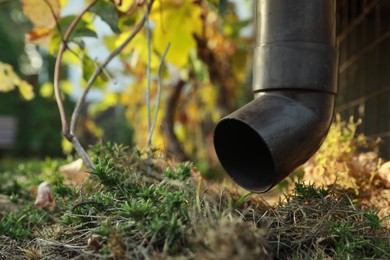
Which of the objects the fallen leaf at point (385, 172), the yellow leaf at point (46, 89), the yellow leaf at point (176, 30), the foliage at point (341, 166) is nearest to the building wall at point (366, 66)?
the yellow leaf at point (176, 30)

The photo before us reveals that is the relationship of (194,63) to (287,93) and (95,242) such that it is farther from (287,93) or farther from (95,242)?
(95,242)

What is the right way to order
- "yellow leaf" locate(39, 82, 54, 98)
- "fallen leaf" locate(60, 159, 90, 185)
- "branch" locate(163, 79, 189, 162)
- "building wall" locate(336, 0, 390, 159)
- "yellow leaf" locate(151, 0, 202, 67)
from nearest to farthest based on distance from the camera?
1. "fallen leaf" locate(60, 159, 90, 185)
2. "yellow leaf" locate(151, 0, 202, 67)
3. "branch" locate(163, 79, 189, 162)
4. "building wall" locate(336, 0, 390, 159)
5. "yellow leaf" locate(39, 82, 54, 98)

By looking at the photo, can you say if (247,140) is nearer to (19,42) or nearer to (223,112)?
(223,112)

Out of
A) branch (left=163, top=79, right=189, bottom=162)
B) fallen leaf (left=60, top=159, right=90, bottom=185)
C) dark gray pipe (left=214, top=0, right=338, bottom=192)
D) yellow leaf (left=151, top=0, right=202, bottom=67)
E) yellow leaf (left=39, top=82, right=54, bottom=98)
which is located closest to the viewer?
dark gray pipe (left=214, top=0, right=338, bottom=192)

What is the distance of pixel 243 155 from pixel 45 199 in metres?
0.67

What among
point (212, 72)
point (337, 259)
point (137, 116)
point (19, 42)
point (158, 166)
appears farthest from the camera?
point (19, 42)

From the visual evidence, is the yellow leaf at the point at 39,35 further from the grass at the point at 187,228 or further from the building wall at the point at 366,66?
the building wall at the point at 366,66

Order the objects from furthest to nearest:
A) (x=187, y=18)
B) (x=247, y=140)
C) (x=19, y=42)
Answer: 1. (x=19, y=42)
2. (x=187, y=18)
3. (x=247, y=140)

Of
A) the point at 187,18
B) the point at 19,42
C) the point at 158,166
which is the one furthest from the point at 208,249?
the point at 19,42

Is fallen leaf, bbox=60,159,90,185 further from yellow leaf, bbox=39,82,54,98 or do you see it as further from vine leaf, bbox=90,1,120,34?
yellow leaf, bbox=39,82,54,98

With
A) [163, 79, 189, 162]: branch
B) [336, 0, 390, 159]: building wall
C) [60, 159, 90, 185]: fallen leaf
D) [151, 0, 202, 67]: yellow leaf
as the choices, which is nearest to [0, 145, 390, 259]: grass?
[60, 159, 90, 185]: fallen leaf

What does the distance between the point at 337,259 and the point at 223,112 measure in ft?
10.3

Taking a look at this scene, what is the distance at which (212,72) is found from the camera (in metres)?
4.05

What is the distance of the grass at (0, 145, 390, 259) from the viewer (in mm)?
890
